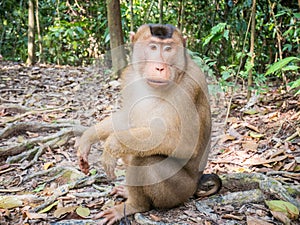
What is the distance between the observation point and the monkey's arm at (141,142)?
2928 millimetres

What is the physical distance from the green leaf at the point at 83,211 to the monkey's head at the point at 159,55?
4.11 ft

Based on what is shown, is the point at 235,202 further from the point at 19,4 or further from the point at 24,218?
the point at 19,4

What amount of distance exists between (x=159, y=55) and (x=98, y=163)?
5.22 ft

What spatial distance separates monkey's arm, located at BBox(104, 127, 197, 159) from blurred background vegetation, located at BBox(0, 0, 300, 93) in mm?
2718

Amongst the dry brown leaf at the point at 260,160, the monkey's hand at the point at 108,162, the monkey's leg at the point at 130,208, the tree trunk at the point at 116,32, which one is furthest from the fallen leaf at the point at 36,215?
the tree trunk at the point at 116,32

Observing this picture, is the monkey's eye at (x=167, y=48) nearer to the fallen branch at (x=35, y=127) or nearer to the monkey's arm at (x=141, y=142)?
the monkey's arm at (x=141, y=142)

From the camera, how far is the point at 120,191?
3555 mm

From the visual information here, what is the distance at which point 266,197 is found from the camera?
328 cm

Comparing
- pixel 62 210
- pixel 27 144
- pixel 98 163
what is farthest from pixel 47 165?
pixel 62 210

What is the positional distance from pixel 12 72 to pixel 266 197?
6937mm

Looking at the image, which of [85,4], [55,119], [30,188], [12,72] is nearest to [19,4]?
[85,4]

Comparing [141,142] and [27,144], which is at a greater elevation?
[141,142]

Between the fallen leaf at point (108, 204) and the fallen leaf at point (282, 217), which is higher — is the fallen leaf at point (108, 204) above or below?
below

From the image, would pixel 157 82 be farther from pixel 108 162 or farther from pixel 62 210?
pixel 62 210
